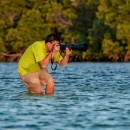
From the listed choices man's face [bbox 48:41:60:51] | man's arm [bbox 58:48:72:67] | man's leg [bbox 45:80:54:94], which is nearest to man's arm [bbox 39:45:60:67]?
man's face [bbox 48:41:60:51]

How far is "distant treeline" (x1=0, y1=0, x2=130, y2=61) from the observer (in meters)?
68.9

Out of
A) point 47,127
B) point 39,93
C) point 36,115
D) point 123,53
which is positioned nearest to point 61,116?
point 36,115

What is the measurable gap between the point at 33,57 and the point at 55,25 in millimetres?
56090

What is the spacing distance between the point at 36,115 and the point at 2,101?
2.83 meters

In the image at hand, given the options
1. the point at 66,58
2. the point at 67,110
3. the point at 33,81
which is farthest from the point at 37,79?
the point at 67,110

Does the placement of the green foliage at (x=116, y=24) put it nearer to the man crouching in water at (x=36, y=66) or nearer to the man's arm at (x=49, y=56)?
the man crouching in water at (x=36, y=66)

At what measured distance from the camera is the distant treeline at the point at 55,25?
6888cm

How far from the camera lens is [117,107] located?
50.8 ft

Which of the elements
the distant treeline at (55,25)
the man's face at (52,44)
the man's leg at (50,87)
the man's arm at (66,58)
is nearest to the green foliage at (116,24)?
the distant treeline at (55,25)

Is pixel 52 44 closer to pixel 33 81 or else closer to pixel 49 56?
pixel 49 56

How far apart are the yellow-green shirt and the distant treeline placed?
49129 mm

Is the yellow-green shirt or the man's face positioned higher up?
the man's face

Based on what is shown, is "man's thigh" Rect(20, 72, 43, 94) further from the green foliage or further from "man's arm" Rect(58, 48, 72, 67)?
the green foliage

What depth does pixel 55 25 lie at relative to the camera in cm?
7369
